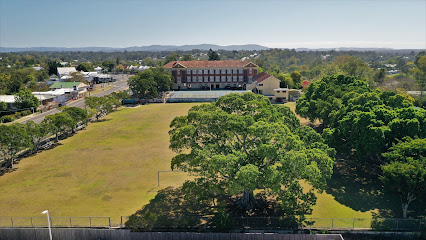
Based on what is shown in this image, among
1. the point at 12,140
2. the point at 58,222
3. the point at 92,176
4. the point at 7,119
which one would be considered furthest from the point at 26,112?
the point at 58,222

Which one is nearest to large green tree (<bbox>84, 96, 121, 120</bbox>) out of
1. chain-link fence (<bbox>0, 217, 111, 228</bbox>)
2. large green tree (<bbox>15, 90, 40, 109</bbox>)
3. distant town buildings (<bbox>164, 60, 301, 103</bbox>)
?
large green tree (<bbox>15, 90, 40, 109</bbox>)

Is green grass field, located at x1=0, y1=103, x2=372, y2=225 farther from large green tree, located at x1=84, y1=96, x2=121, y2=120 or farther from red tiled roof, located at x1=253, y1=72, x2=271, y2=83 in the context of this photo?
red tiled roof, located at x1=253, y1=72, x2=271, y2=83

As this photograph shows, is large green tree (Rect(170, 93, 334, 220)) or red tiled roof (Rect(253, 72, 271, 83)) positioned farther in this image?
red tiled roof (Rect(253, 72, 271, 83))

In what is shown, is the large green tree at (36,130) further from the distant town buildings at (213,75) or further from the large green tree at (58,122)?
the distant town buildings at (213,75)

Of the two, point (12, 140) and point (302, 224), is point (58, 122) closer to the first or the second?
point (12, 140)

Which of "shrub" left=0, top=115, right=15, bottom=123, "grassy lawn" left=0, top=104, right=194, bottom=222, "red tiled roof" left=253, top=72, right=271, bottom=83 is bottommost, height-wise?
"grassy lawn" left=0, top=104, right=194, bottom=222

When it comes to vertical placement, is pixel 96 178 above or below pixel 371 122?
below

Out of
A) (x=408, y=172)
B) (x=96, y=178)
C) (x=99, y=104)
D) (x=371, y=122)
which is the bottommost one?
(x=96, y=178)

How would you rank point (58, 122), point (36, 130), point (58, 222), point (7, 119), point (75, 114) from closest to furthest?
1. point (58, 222)
2. point (36, 130)
3. point (58, 122)
4. point (75, 114)
5. point (7, 119)
